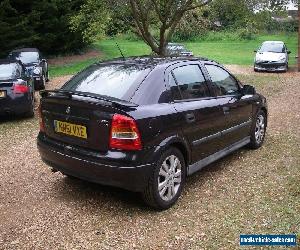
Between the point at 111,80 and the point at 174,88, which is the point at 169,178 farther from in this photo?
the point at 111,80

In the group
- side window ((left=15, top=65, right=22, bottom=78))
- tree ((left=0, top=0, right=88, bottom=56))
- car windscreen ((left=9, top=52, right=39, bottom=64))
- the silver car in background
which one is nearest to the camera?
side window ((left=15, top=65, right=22, bottom=78))

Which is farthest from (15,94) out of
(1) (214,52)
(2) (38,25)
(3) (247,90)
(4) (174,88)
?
(1) (214,52)

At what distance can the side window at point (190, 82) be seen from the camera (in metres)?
5.31

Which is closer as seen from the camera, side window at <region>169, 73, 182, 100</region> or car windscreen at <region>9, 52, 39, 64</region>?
side window at <region>169, 73, 182, 100</region>

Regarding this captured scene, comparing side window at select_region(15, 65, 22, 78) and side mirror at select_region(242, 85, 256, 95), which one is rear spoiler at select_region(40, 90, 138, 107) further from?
side window at select_region(15, 65, 22, 78)

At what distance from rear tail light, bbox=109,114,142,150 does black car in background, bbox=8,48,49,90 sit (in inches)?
459

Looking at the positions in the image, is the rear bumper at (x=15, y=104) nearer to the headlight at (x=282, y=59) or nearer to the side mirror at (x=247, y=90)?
the side mirror at (x=247, y=90)

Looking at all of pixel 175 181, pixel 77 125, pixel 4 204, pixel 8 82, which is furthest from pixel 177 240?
pixel 8 82

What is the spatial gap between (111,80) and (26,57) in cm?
1380

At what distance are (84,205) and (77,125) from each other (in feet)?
3.24

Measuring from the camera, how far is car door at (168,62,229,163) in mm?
5172

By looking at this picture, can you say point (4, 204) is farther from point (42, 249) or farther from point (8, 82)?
point (8, 82)

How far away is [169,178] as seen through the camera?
4.91 meters

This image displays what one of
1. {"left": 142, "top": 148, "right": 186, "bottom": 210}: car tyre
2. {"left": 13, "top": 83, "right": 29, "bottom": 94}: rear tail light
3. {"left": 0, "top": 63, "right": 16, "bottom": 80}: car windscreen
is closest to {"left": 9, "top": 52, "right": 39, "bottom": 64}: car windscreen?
{"left": 0, "top": 63, "right": 16, "bottom": 80}: car windscreen
